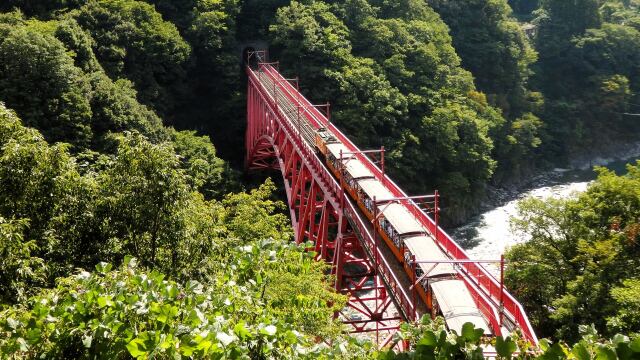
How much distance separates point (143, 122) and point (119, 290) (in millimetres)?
30500

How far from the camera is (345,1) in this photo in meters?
49.8

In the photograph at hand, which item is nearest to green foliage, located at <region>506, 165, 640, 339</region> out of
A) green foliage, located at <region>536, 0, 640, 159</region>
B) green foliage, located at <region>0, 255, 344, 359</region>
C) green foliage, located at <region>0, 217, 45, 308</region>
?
green foliage, located at <region>0, 255, 344, 359</region>

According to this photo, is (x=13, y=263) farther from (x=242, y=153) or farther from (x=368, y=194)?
(x=242, y=153)

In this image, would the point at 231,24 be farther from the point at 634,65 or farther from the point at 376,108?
the point at 634,65

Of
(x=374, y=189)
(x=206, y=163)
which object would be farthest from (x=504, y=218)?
(x=374, y=189)

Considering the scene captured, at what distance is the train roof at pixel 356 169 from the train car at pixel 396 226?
102 inches

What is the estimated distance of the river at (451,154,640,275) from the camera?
3750cm

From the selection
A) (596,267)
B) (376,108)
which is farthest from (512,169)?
(596,267)

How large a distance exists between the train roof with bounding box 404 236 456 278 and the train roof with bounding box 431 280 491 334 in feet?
1.62

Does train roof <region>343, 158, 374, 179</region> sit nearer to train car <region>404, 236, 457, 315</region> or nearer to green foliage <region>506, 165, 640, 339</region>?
train car <region>404, 236, 457, 315</region>

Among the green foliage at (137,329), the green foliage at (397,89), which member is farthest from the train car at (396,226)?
the green foliage at (397,89)

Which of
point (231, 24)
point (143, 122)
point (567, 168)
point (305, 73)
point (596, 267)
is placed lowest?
point (567, 168)

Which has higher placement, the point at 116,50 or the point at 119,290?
the point at 116,50

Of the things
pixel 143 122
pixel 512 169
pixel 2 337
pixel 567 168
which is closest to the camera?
pixel 2 337
